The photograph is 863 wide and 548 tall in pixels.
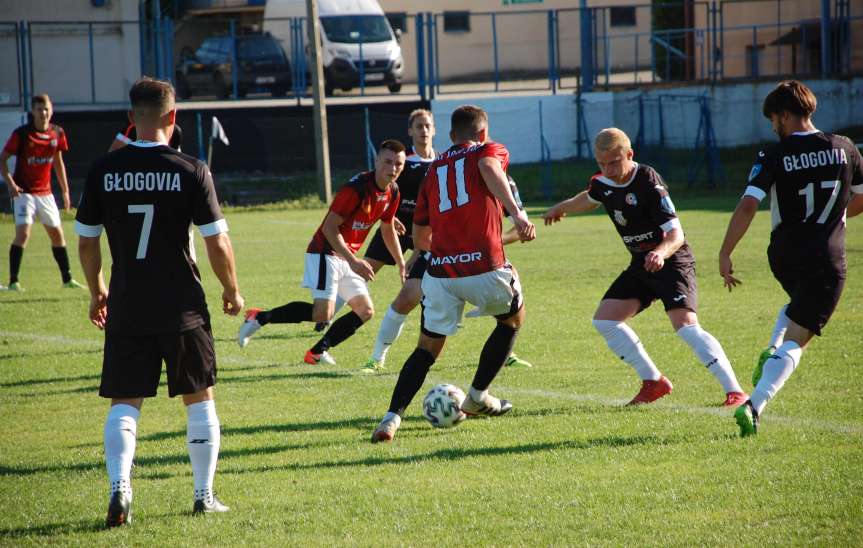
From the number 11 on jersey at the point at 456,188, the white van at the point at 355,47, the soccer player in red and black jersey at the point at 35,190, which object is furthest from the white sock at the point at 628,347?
the white van at the point at 355,47

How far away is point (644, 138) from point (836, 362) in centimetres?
2191

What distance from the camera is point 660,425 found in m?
6.66

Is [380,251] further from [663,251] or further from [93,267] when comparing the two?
[93,267]

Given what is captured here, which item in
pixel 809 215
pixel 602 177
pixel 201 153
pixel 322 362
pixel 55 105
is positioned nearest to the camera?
pixel 809 215

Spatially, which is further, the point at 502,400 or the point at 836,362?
the point at 836,362

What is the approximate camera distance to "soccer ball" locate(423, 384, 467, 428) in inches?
Answer: 269

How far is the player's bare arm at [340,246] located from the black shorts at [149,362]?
8.48ft

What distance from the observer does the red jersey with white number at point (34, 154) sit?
1388 cm

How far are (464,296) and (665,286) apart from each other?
144 centimetres

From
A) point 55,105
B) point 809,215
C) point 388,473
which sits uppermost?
point 55,105

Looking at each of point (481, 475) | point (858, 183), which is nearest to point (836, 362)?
point (858, 183)

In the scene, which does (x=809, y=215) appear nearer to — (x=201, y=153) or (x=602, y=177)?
(x=602, y=177)

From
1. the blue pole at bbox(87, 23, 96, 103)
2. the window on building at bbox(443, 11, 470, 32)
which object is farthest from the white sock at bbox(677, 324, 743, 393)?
the window on building at bbox(443, 11, 470, 32)

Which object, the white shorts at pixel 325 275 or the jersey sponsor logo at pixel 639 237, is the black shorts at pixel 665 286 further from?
the white shorts at pixel 325 275
